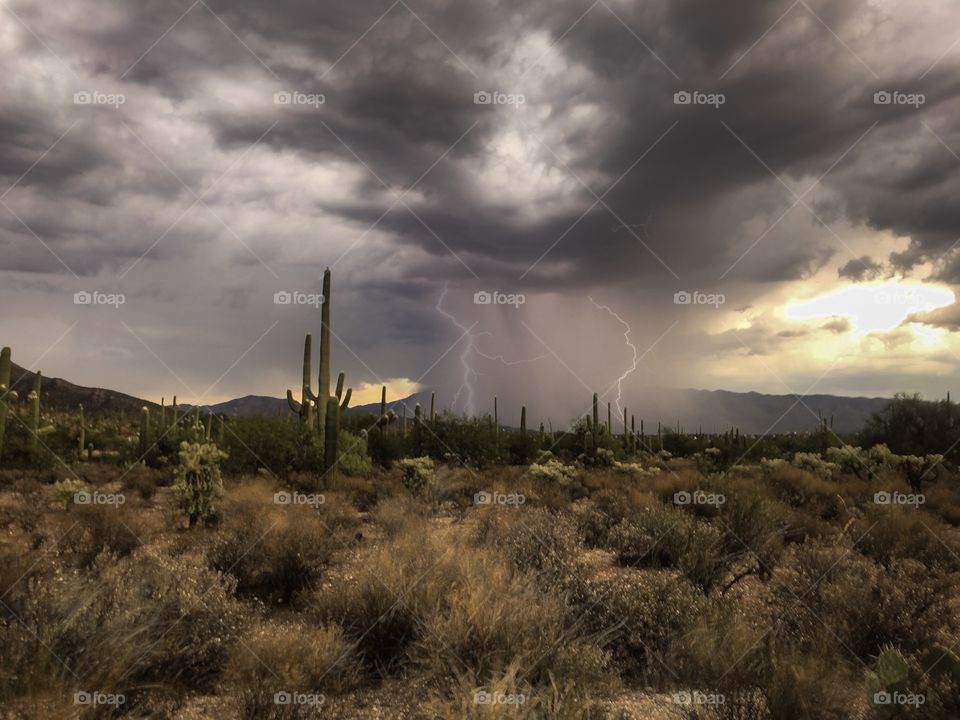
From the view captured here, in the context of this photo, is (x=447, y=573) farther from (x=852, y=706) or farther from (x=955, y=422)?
(x=955, y=422)

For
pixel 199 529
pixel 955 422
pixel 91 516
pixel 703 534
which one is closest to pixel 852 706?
pixel 703 534

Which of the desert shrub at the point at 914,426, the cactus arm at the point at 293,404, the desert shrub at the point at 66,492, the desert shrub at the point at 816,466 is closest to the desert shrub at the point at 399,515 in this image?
the desert shrub at the point at 66,492

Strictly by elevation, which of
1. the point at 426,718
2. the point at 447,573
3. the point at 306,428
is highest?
the point at 306,428

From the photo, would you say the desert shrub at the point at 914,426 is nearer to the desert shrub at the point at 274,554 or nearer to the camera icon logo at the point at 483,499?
the camera icon logo at the point at 483,499

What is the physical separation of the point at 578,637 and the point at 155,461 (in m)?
24.1

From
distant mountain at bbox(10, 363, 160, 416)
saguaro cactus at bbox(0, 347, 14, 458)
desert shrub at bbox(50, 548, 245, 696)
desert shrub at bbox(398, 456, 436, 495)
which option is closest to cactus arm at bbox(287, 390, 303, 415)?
desert shrub at bbox(398, 456, 436, 495)

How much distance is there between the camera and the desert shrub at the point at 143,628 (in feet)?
15.3

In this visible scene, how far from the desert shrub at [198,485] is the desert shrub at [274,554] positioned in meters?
2.67

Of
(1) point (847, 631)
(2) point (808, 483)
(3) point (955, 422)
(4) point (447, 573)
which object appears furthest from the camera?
(3) point (955, 422)

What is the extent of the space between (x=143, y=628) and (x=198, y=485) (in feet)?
27.8

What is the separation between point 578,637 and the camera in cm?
550

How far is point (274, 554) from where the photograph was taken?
8.05 metres

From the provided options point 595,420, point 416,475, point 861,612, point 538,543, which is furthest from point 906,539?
point 595,420

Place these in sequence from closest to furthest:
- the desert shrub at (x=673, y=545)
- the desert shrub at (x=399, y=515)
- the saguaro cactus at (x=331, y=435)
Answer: the desert shrub at (x=673, y=545), the desert shrub at (x=399, y=515), the saguaro cactus at (x=331, y=435)
